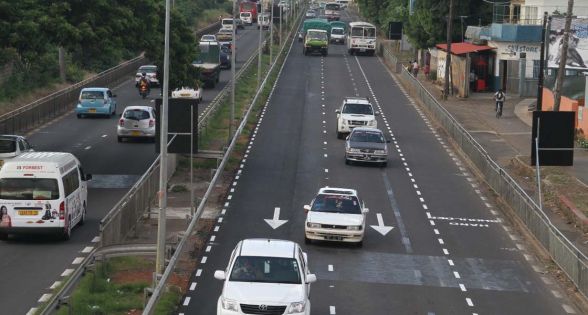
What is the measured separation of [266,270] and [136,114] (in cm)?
3172

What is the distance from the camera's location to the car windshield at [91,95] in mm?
64188

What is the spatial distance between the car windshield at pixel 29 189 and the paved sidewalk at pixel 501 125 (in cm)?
2241

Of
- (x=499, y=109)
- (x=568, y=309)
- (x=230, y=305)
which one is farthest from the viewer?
(x=499, y=109)

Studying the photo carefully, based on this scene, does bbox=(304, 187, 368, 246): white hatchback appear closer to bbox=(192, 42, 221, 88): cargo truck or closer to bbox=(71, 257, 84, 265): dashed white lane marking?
bbox=(71, 257, 84, 265): dashed white lane marking

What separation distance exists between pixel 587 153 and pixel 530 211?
18.5 m

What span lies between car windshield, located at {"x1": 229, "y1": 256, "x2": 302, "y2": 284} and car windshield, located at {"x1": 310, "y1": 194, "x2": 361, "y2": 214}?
10.1m

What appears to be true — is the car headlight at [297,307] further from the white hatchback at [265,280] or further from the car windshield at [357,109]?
the car windshield at [357,109]

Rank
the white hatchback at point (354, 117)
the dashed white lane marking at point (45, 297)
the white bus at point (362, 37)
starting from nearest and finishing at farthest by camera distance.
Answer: the dashed white lane marking at point (45, 297) < the white hatchback at point (354, 117) < the white bus at point (362, 37)

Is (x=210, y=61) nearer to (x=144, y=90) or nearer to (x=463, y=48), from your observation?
(x=144, y=90)

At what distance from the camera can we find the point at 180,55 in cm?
5122

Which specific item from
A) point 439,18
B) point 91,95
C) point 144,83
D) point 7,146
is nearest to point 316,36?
point 439,18

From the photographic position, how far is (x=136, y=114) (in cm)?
5531

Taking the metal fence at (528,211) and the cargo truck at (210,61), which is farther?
the cargo truck at (210,61)

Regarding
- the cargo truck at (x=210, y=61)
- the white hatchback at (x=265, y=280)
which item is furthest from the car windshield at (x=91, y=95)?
the white hatchback at (x=265, y=280)
